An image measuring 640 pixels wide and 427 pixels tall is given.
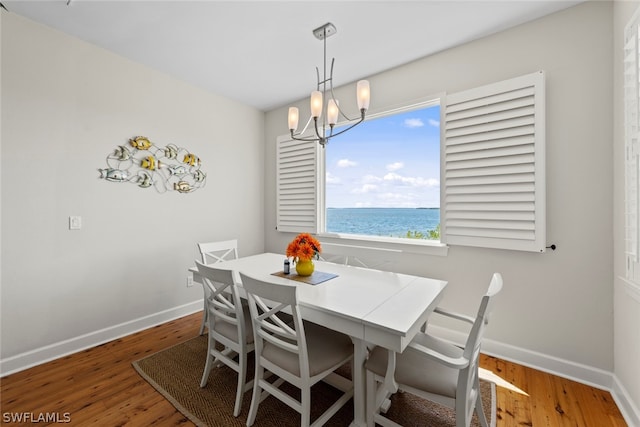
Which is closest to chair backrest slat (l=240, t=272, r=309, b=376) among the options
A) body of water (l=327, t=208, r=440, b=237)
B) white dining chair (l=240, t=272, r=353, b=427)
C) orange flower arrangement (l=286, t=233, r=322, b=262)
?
white dining chair (l=240, t=272, r=353, b=427)

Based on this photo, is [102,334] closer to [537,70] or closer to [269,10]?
[269,10]

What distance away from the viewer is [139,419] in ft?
5.32

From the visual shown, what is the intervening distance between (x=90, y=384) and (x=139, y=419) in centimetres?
65

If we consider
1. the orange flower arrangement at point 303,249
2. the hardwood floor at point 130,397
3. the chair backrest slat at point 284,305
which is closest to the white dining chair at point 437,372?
the chair backrest slat at point 284,305

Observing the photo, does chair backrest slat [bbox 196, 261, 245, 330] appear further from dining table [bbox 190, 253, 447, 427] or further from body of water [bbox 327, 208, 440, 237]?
body of water [bbox 327, 208, 440, 237]

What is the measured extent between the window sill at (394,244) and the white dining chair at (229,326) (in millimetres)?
1232

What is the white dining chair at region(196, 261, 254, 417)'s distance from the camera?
1.63m

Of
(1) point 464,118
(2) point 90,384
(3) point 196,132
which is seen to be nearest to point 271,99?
(3) point 196,132

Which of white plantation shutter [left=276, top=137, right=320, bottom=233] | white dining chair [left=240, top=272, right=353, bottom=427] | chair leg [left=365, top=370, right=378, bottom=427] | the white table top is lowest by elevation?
chair leg [left=365, top=370, right=378, bottom=427]

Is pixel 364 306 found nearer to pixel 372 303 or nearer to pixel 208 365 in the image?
pixel 372 303

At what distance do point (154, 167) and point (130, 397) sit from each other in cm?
206

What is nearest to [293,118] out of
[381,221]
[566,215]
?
[566,215]

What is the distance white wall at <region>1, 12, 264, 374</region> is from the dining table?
1142mm

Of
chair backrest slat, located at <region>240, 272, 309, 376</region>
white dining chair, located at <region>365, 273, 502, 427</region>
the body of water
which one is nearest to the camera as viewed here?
white dining chair, located at <region>365, 273, 502, 427</region>
